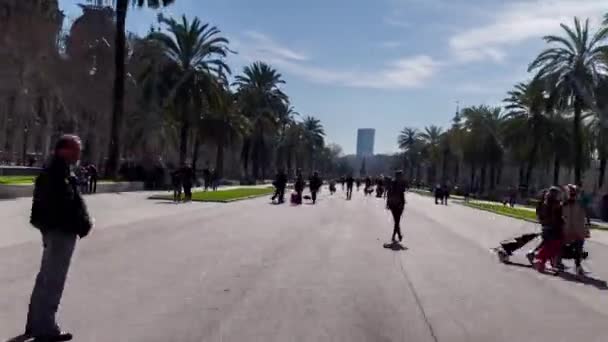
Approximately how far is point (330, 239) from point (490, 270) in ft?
17.0

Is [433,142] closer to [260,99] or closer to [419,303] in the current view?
[260,99]

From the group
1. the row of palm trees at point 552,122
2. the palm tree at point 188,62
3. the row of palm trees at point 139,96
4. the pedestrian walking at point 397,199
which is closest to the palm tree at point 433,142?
the row of palm trees at point 552,122

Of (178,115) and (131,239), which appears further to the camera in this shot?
(178,115)

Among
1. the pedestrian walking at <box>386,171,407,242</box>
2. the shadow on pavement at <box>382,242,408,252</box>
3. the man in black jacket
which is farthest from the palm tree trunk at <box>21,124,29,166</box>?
the man in black jacket

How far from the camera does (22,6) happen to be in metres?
40.7

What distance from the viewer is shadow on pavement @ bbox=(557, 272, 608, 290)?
1151 cm

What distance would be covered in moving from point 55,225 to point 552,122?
57.6 metres

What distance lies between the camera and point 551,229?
1291cm

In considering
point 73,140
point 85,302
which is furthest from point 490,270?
point 73,140

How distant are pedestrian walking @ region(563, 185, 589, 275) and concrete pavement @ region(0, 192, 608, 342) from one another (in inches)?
20.9

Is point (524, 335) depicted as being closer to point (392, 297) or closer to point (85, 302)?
point (392, 297)

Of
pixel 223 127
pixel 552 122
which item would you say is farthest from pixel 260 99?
pixel 552 122

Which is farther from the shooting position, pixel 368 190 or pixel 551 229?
pixel 368 190

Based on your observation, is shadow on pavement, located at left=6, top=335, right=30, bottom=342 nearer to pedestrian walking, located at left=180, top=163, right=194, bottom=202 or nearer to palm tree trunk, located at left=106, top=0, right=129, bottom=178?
pedestrian walking, located at left=180, top=163, right=194, bottom=202
